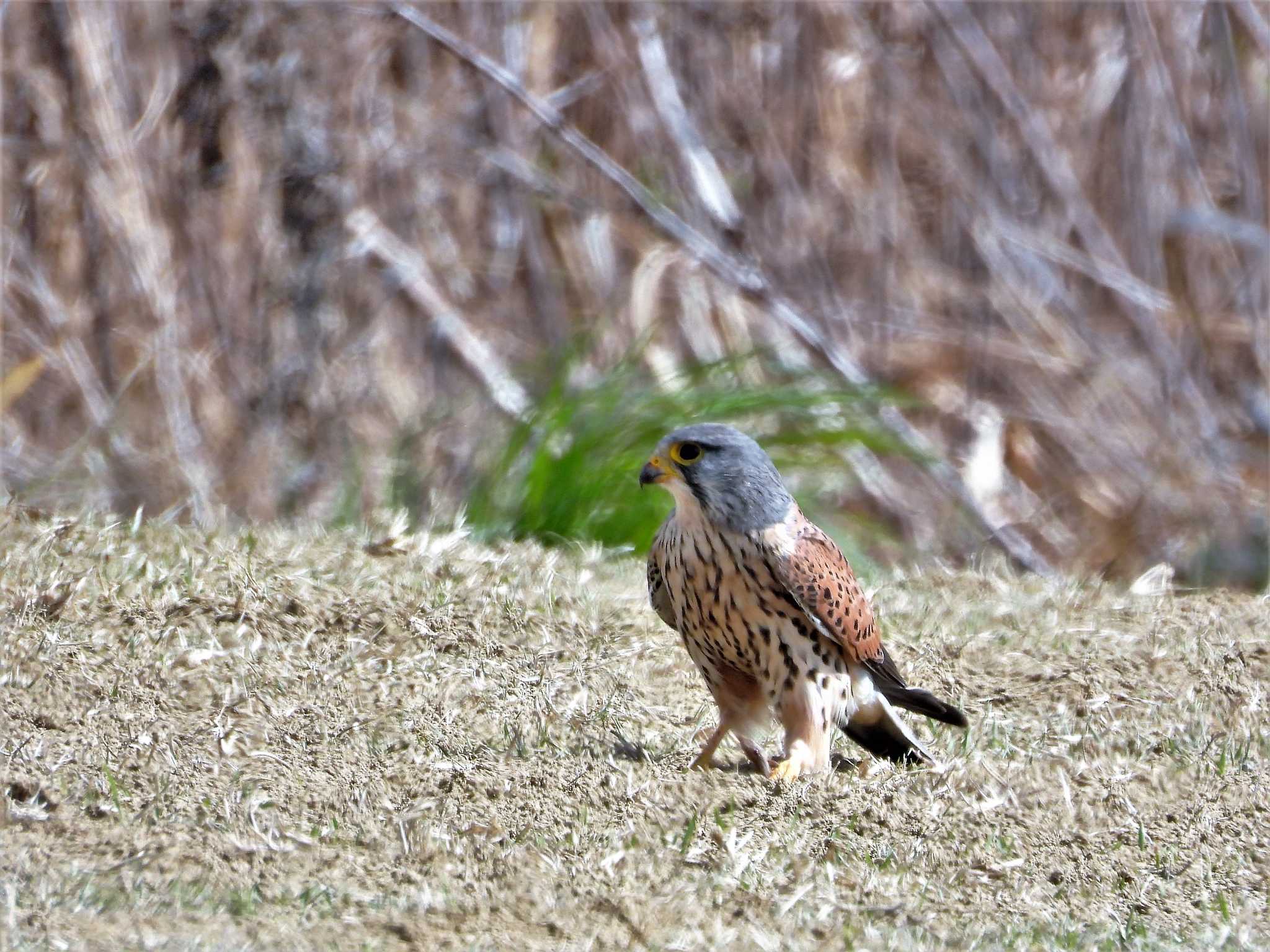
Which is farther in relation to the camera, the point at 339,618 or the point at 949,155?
the point at 949,155

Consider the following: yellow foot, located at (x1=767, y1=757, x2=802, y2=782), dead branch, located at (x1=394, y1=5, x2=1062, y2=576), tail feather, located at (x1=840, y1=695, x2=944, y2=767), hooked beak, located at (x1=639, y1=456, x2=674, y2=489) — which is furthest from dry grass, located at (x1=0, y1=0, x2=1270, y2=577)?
yellow foot, located at (x1=767, y1=757, x2=802, y2=782)

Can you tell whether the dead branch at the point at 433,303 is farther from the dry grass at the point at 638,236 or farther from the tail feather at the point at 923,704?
the tail feather at the point at 923,704

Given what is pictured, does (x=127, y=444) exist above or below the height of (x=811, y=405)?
below

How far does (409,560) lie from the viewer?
367cm

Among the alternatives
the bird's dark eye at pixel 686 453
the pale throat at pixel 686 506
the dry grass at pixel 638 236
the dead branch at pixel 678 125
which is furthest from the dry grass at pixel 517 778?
the dead branch at pixel 678 125

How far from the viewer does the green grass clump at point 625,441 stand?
4.26m

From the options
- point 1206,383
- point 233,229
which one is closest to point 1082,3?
point 1206,383

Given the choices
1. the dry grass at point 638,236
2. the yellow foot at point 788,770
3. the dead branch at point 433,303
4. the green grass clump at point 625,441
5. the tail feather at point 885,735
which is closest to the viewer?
the yellow foot at point 788,770

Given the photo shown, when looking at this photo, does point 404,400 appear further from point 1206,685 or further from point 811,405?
point 1206,685

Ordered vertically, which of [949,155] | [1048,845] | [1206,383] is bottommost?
[1048,845]

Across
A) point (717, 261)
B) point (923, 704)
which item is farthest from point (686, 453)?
Answer: point (717, 261)

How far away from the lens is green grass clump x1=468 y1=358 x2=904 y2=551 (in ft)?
14.0

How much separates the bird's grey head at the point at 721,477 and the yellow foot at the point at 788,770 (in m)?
0.43

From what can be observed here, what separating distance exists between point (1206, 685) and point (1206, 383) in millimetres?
2761
